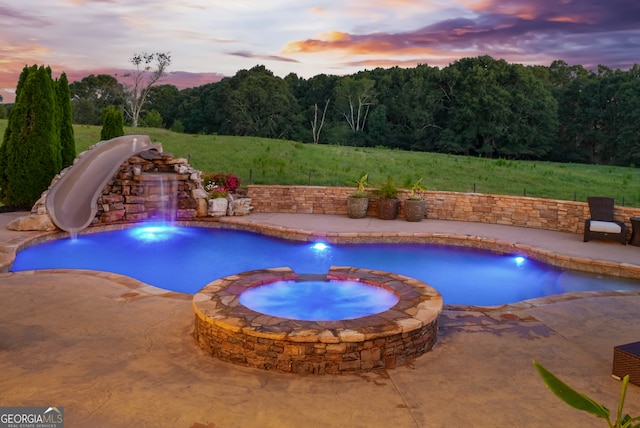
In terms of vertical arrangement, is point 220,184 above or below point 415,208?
above

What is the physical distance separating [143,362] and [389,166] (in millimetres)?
15457

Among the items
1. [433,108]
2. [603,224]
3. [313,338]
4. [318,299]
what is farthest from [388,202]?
[433,108]

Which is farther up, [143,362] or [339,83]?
[339,83]

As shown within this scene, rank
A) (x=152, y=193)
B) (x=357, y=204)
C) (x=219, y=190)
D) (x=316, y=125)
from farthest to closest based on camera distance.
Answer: (x=316, y=125) → (x=219, y=190) → (x=357, y=204) → (x=152, y=193)

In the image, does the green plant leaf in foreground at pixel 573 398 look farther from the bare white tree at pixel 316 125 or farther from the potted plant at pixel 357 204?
the bare white tree at pixel 316 125

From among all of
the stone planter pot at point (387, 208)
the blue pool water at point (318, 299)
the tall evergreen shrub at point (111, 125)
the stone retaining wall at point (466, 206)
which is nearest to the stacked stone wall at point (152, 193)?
the stone retaining wall at point (466, 206)

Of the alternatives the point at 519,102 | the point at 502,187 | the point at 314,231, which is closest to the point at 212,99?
the point at 519,102

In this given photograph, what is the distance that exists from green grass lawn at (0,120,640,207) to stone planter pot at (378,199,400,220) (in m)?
1.05

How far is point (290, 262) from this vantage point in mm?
9180

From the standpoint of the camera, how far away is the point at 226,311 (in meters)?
4.66

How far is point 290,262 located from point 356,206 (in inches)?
136

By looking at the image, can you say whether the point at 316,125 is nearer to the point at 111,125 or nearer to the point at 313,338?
the point at 111,125

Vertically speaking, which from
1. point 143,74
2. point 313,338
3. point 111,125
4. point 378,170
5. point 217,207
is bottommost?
point 313,338

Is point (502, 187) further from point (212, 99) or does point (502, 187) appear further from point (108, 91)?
point (108, 91)
